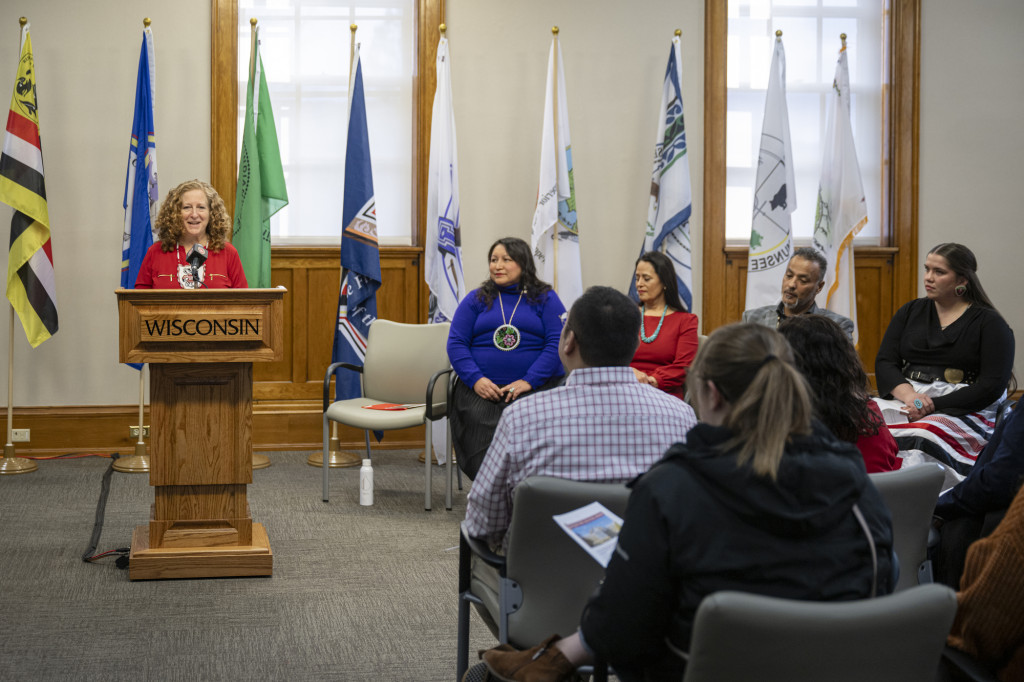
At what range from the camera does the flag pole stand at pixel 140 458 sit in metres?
5.44

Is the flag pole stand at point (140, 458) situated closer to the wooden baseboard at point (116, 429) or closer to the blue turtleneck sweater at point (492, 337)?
the wooden baseboard at point (116, 429)

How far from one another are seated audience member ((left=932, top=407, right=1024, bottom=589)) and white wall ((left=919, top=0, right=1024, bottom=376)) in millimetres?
4580

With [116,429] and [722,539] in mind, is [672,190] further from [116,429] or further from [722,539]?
[722,539]

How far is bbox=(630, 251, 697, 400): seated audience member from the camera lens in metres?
4.61

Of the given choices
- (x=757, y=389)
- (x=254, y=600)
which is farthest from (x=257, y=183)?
(x=757, y=389)

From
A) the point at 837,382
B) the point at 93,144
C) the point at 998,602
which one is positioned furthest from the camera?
the point at 93,144

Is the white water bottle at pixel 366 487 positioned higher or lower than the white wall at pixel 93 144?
lower

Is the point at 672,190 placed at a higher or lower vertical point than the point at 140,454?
higher

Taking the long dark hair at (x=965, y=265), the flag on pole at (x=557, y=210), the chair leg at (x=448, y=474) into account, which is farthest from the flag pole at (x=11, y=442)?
the long dark hair at (x=965, y=265)

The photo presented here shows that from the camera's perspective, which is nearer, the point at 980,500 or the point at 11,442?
the point at 980,500

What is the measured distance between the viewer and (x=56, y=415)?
19.1 feet

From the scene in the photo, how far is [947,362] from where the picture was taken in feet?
13.3

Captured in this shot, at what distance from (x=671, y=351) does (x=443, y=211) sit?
1845mm

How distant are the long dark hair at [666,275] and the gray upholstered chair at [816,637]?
3411 millimetres
